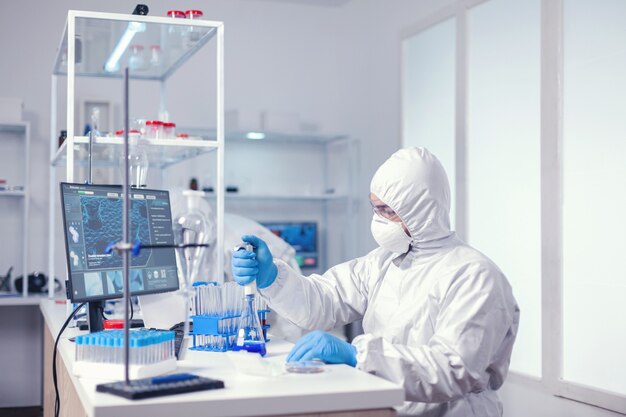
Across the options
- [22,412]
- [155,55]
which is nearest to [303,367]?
[155,55]

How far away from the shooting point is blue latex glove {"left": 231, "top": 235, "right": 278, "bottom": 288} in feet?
6.97

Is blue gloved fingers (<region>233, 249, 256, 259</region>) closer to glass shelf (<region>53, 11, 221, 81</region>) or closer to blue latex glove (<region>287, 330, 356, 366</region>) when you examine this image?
blue latex glove (<region>287, 330, 356, 366</region>)

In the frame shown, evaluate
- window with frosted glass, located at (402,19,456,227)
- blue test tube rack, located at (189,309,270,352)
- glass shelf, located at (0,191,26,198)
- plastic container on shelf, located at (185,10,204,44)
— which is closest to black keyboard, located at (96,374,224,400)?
blue test tube rack, located at (189,309,270,352)

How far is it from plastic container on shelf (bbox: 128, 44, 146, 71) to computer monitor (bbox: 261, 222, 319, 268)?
1713 millimetres

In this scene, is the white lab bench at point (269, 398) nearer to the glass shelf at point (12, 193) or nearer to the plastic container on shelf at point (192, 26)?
the plastic container on shelf at point (192, 26)

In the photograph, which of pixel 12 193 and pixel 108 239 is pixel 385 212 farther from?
pixel 12 193

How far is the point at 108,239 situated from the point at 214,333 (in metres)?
0.40

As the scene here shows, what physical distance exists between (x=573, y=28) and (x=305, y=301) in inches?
71.6

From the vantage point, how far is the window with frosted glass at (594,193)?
298cm

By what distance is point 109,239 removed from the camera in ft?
6.89

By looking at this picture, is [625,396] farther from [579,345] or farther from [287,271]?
[287,271]

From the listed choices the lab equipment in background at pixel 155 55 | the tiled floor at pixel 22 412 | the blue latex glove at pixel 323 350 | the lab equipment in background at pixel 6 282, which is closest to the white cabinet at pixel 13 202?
the lab equipment in background at pixel 6 282

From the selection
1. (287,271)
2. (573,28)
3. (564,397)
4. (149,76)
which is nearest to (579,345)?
(564,397)

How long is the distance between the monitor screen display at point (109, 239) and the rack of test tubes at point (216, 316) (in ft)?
0.66
